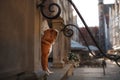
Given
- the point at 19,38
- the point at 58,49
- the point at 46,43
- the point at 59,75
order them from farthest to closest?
the point at 58,49 < the point at 59,75 < the point at 46,43 < the point at 19,38

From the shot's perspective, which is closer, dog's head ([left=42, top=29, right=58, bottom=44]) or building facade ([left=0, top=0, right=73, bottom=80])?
building facade ([left=0, top=0, right=73, bottom=80])

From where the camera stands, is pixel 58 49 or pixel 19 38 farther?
pixel 58 49

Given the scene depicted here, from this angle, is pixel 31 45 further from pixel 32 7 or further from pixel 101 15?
pixel 101 15

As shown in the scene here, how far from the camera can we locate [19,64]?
4.05m

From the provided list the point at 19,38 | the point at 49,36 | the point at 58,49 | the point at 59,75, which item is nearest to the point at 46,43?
the point at 49,36

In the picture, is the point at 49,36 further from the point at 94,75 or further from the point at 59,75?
the point at 94,75

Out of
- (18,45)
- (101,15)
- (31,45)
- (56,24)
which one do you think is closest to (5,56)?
(18,45)

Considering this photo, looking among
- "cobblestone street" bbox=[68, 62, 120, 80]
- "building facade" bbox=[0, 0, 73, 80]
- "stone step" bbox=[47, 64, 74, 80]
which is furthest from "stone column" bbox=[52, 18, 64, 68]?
"building facade" bbox=[0, 0, 73, 80]

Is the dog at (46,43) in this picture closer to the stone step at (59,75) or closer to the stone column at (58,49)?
the stone step at (59,75)

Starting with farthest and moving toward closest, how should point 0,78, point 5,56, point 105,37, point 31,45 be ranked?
1. point 105,37
2. point 31,45
3. point 5,56
4. point 0,78

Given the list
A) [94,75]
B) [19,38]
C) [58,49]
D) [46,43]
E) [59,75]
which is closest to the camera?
[19,38]

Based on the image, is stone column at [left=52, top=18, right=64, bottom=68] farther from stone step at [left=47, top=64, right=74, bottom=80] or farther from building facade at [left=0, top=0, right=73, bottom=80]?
building facade at [left=0, top=0, right=73, bottom=80]

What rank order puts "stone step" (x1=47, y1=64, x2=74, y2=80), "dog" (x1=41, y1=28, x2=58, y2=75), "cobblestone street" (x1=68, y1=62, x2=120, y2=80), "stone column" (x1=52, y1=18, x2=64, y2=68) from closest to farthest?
"stone step" (x1=47, y1=64, x2=74, y2=80)
"dog" (x1=41, y1=28, x2=58, y2=75)
"cobblestone street" (x1=68, y1=62, x2=120, y2=80)
"stone column" (x1=52, y1=18, x2=64, y2=68)

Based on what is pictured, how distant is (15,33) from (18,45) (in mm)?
184
